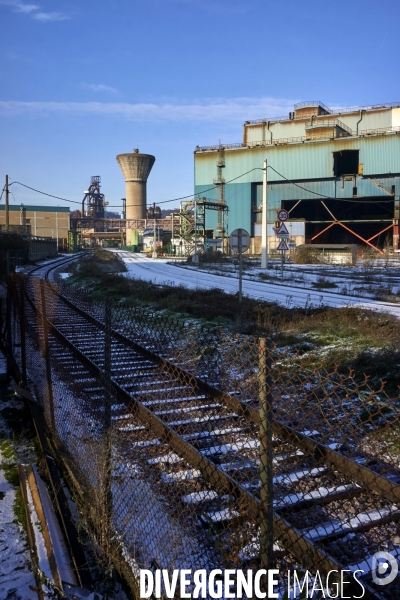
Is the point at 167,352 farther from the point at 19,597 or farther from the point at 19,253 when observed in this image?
the point at 19,253

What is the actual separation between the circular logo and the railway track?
47mm

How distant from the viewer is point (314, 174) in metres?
49.9

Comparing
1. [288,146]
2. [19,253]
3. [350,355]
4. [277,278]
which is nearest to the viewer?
[350,355]

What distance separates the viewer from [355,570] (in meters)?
3.31

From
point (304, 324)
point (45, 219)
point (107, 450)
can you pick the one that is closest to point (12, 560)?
point (107, 450)

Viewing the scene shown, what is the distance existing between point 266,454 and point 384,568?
1.40 m

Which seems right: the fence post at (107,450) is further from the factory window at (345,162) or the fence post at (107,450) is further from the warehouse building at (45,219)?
the warehouse building at (45,219)

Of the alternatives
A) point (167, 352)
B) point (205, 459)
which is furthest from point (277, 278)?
point (205, 459)

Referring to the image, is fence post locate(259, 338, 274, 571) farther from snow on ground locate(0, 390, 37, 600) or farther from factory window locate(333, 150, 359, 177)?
factory window locate(333, 150, 359, 177)

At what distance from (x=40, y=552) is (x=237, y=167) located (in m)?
52.8

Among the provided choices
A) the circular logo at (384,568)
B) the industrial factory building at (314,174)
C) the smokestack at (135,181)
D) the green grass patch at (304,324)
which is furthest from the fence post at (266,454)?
the smokestack at (135,181)

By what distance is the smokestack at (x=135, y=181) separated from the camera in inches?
4129

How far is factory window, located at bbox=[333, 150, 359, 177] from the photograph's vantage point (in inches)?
1932

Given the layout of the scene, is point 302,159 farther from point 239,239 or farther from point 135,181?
point 135,181
